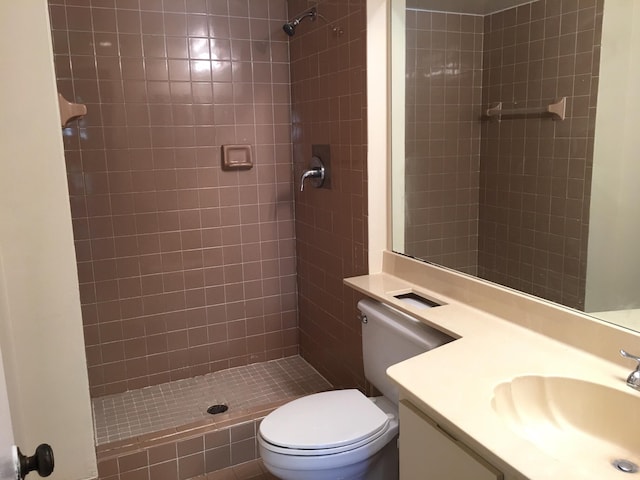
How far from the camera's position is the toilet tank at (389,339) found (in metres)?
1.74

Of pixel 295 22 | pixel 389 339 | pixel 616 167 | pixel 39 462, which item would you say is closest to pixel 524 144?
pixel 616 167

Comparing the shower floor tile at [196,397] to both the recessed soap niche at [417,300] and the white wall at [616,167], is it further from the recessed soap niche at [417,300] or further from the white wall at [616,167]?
the white wall at [616,167]

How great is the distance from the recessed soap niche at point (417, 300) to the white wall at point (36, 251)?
1.13 m

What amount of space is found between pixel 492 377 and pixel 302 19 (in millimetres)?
2014

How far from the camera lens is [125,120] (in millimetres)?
2564

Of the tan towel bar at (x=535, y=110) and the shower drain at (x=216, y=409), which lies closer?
the tan towel bar at (x=535, y=110)

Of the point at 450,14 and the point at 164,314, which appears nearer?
the point at 450,14

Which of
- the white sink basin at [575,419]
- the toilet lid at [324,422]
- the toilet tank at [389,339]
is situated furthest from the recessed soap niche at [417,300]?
the white sink basin at [575,419]

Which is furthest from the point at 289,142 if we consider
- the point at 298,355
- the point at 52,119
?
the point at 52,119

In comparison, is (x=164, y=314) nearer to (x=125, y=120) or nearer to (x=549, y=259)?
(x=125, y=120)

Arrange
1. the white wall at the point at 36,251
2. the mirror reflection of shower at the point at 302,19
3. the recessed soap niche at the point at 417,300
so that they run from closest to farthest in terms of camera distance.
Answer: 1. the white wall at the point at 36,251
2. the recessed soap niche at the point at 417,300
3. the mirror reflection of shower at the point at 302,19

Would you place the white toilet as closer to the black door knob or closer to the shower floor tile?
the shower floor tile

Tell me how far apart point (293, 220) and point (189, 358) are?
95 centimetres

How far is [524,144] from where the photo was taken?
7.61 ft
